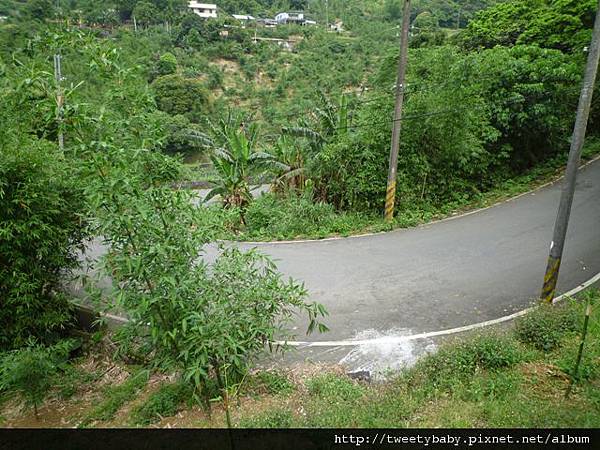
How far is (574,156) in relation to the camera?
6.55 metres

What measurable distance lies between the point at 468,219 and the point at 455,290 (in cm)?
502

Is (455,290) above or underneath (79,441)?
above

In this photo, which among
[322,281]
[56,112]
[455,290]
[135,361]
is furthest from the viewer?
[322,281]

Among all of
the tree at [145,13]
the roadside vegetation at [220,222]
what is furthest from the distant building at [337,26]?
the roadside vegetation at [220,222]

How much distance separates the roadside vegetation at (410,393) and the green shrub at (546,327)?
0.02 m

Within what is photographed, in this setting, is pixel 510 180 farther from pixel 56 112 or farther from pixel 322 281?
pixel 56 112

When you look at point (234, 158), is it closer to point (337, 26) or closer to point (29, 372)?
point (29, 372)

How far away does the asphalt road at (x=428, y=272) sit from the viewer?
7102 mm

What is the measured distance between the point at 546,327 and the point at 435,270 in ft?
11.3

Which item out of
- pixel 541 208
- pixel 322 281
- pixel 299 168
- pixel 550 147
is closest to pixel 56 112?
pixel 322 281

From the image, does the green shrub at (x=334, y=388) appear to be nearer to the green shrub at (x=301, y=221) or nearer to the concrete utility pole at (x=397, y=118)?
the green shrub at (x=301, y=221)

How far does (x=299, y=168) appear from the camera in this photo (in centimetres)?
1452

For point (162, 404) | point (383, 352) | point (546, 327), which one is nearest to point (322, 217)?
point (383, 352)

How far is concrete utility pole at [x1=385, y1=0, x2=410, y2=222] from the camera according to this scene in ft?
34.9
